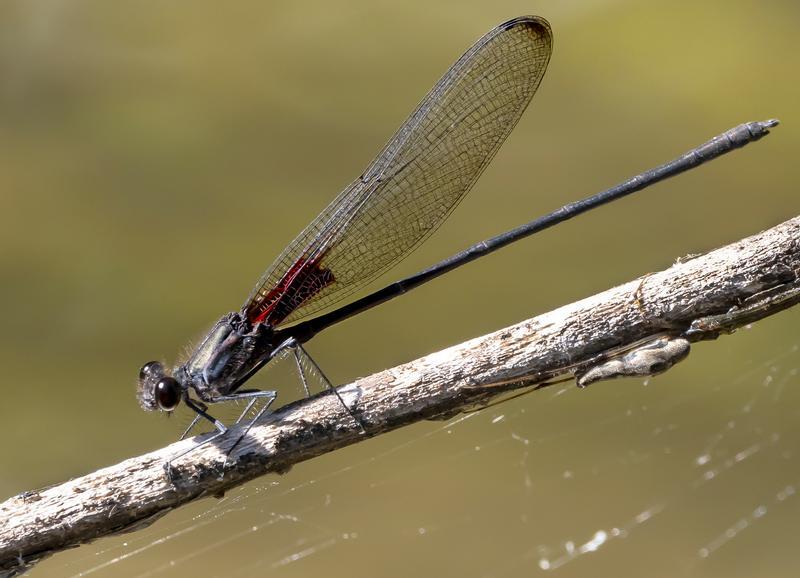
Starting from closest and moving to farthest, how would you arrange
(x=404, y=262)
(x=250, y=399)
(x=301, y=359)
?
(x=250, y=399), (x=301, y=359), (x=404, y=262)

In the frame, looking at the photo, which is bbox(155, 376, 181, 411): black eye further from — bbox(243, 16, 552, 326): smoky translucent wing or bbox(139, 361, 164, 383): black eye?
bbox(243, 16, 552, 326): smoky translucent wing

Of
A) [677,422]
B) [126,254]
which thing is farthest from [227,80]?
[677,422]

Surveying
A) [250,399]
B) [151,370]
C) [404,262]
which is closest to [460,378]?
[250,399]

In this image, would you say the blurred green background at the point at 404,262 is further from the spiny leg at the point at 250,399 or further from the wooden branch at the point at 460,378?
the wooden branch at the point at 460,378

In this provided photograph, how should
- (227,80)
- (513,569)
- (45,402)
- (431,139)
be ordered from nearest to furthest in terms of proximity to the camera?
(431,139) → (513,569) → (45,402) → (227,80)

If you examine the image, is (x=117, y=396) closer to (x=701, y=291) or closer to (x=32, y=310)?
(x=32, y=310)

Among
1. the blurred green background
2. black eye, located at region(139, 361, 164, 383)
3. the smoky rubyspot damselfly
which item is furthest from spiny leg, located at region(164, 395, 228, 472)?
the blurred green background

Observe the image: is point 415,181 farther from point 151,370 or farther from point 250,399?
point 151,370
